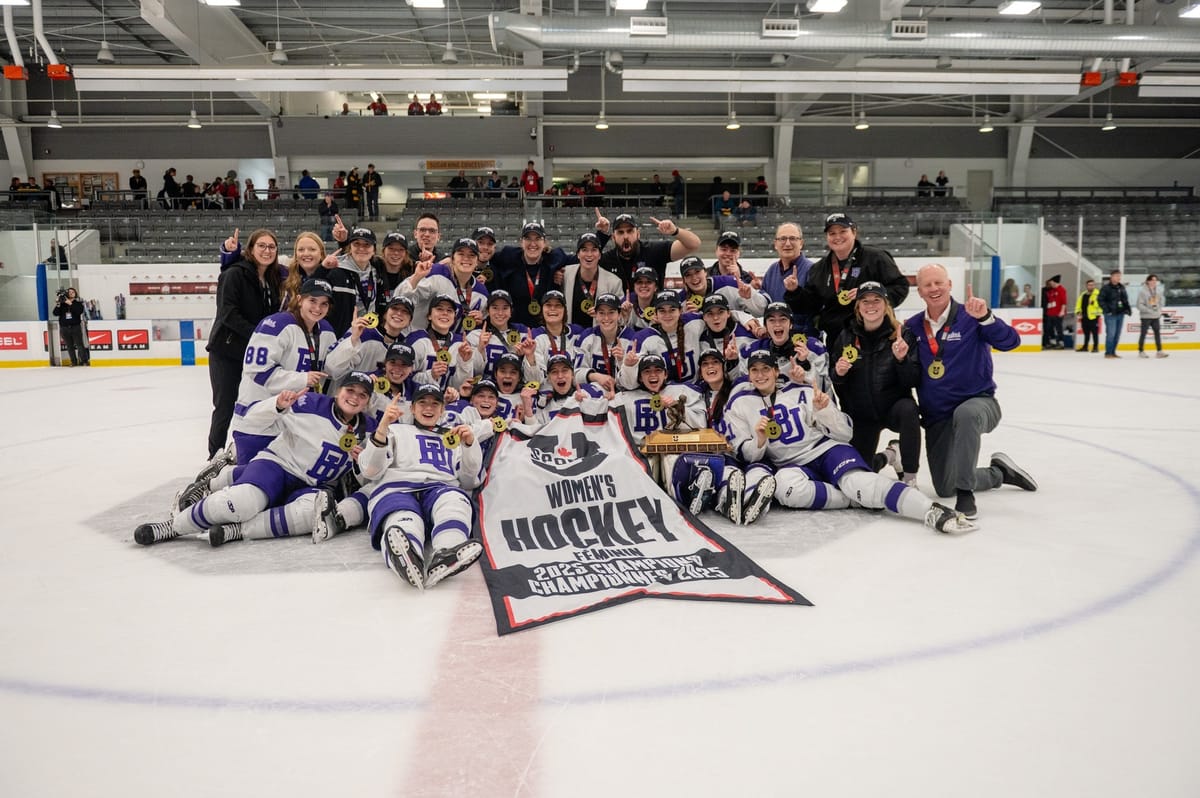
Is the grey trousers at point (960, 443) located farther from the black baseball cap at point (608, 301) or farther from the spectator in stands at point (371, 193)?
the spectator in stands at point (371, 193)

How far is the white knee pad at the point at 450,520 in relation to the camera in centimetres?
384

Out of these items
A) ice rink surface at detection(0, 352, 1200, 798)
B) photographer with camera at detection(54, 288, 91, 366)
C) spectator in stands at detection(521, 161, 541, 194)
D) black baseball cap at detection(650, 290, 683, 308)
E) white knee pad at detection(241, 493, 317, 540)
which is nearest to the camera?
ice rink surface at detection(0, 352, 1200, 798)

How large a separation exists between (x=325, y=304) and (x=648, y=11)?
14.9m

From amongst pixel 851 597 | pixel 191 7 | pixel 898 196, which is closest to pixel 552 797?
pixel 851 597

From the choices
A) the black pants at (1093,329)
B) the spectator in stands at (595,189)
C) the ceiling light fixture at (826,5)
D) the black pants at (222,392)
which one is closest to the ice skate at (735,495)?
the black pants at (222,392)

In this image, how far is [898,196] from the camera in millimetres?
23344

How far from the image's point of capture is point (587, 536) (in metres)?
4.23

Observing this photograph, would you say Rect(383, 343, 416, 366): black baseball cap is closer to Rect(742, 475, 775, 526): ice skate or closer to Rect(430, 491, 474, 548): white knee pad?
Rect(430, 491, 474, 548): white knee pad

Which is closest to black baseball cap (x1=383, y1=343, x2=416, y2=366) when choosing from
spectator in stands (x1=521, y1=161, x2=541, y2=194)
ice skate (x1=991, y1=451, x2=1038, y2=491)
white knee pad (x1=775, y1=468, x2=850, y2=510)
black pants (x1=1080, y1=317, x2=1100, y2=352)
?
white knee pad (x1=775, y1=468, x2=850, y2=510)

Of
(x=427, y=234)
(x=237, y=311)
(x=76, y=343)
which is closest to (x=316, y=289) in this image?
(x=237, y=311)

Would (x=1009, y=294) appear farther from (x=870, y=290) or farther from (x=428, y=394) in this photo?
(x=428, y=394)

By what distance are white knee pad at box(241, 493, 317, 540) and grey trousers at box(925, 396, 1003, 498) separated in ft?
11.5

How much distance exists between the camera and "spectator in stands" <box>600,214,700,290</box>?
19.7 feet

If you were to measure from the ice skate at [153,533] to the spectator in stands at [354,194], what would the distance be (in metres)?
16.8
